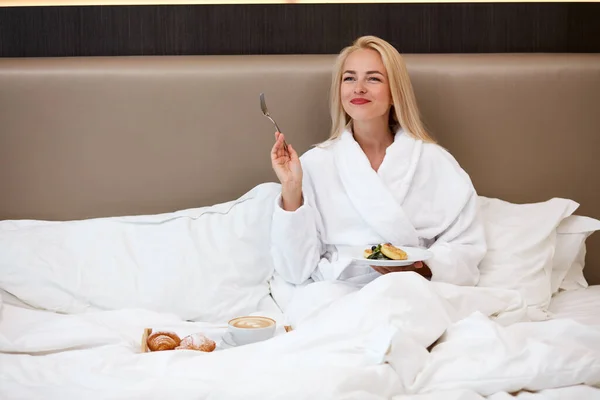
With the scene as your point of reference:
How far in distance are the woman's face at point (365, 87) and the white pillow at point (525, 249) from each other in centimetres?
46

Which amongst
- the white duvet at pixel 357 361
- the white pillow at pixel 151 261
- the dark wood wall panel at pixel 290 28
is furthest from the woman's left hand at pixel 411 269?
the dark wood wall panel at pixel 290 28

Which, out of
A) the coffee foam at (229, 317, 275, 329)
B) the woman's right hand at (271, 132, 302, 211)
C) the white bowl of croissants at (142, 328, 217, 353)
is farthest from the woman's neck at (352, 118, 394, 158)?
the white bowl of croissants at (142, 328, 217, 353)

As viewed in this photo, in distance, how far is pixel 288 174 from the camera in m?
1.81

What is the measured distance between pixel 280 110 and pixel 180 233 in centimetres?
52

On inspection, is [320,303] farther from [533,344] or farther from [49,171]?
[49,171]

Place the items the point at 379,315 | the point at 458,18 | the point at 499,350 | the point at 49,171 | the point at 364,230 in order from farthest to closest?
the point at 458,18
the point at 49,171
the point at 364,230
the point at 379,315
the point at 499,350

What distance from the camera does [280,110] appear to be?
2123 mm

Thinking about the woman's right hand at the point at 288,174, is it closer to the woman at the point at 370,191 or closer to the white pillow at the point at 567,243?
the woman at the point at 370,191

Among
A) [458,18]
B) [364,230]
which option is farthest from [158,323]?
[458,18]

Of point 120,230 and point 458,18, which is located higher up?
point 458,18

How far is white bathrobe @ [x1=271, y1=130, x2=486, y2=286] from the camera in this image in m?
1.79

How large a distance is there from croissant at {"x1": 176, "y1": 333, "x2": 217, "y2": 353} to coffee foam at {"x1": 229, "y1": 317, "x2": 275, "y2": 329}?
7 centimetres

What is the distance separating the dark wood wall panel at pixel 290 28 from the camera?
218 centimetres

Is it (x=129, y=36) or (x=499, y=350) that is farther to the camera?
(x=129, y=36)
